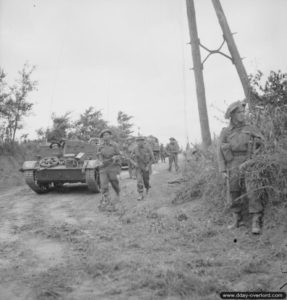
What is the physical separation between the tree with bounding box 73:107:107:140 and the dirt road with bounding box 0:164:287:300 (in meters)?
26.7

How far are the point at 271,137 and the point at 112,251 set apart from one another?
275 cm

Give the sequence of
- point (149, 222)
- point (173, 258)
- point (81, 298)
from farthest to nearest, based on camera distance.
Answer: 1. point (149, 222)
2. point (173, 258)
3. point (81, 298)

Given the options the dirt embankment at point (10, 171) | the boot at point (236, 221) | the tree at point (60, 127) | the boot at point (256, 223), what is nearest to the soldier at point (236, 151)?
the boot at point (236, 221)

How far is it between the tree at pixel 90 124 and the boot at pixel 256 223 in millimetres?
28336

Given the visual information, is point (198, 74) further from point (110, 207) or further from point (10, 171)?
point (10, 171)

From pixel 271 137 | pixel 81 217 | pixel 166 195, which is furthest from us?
pixel 166 195

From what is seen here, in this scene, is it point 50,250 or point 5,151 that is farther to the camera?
point 5,151

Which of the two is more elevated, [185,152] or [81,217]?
[185,152]

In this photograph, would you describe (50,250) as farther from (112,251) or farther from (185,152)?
(185,152)

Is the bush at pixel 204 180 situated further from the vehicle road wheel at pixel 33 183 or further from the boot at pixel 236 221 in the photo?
the vehicle road wheel at pixel 33 183

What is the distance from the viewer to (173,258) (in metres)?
4.24

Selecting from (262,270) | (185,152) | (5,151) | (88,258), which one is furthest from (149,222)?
(5,151)

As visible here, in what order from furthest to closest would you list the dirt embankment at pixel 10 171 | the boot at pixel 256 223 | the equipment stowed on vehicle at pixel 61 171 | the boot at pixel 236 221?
the dirt embankment at pixel 10 171
the equipment stowed on vehicle at pixel 61 171
the boot at pixel 236 221
the boot at pixel 256 223

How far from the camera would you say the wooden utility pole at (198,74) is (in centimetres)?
930
